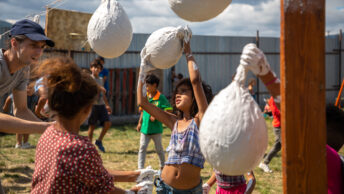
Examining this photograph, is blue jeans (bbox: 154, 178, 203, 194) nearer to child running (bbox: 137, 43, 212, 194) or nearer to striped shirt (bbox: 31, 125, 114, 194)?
child running (bbox: 137, 43, 212, 194)

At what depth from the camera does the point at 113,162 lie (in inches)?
228

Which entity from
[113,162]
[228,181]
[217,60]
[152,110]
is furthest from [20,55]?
[217,60]

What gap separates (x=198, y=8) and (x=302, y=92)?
754mm

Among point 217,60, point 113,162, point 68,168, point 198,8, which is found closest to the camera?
point 68,168

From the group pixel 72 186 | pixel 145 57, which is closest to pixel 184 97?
pixel 145 57

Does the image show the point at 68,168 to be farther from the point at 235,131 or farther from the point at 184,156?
the point at 184,156

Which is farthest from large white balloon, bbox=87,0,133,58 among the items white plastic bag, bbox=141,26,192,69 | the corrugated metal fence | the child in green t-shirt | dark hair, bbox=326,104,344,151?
the corrugated metal fence

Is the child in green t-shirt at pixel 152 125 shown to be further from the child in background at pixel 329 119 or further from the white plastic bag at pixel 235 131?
the white plastic bag at pixel 235 131

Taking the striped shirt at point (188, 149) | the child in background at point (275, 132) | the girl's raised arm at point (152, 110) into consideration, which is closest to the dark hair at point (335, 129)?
the striped shirt at point (188, 149)

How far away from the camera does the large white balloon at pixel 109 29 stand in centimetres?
206

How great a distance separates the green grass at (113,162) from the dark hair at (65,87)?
124 inches

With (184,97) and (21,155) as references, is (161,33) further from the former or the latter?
(21,155)

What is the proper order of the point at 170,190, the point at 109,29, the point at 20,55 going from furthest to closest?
the point at 170,190, the point at 20,55, the point at 109,29

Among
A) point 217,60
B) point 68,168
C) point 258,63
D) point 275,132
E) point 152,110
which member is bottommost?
point 275,132
